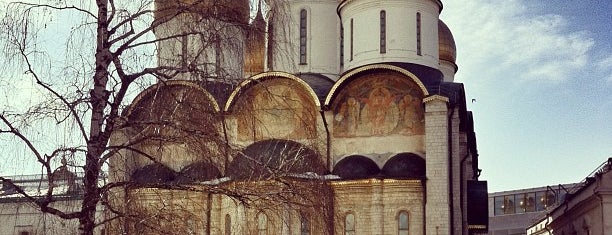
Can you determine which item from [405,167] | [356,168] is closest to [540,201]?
[405,167]

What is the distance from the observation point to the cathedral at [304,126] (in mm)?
7980

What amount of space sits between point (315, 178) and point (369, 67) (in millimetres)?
11638

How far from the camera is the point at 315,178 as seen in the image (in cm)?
1154

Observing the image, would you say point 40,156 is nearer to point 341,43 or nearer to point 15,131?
point 15,131

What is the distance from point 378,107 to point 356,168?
5.71 ft

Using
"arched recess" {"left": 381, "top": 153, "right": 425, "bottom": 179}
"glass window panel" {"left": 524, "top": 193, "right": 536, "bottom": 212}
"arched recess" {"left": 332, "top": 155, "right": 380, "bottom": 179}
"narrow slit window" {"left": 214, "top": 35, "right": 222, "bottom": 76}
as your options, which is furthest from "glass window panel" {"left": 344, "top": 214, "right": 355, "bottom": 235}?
"glass window panel" {"left": 524, "top": 193, "right": 536, "bottom": 212}

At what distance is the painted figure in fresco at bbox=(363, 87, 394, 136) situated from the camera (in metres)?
23.0

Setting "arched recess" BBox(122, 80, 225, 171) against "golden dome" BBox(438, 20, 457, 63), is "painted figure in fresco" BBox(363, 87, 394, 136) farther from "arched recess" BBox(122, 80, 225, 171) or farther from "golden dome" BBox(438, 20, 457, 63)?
"arched recess" BBox(122, 80, 225, 171)

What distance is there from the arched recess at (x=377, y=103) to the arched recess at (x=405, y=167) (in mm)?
673

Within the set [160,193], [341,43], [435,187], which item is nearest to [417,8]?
[341,43]

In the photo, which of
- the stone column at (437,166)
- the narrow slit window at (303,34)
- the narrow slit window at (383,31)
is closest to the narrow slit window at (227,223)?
the stone column at (437,166)

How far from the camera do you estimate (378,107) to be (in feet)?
75.8

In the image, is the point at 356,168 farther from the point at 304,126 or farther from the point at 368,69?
the point at 304,126

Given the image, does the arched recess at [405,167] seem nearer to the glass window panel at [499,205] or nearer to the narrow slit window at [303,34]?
the narrow slit window at [303,34]
